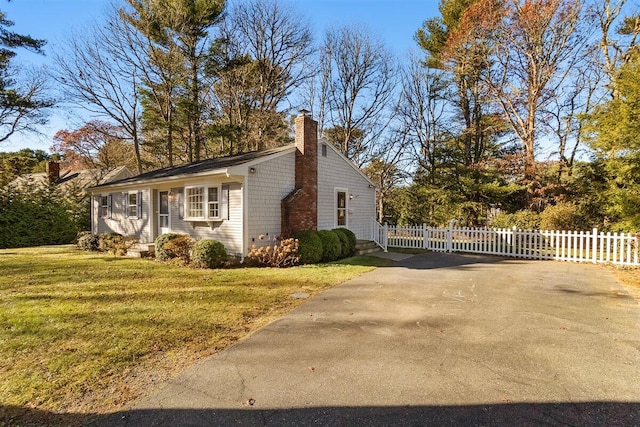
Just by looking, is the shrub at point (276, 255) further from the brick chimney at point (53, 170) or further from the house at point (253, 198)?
the brick chimney at point (53, 170)

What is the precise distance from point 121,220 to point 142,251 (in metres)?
4.03

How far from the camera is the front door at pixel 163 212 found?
1377 centimetres

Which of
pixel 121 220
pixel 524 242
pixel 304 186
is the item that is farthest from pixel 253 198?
pixel 524 242

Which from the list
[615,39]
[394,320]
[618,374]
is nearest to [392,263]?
[394,320]

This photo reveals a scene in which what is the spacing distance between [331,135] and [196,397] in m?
23.3

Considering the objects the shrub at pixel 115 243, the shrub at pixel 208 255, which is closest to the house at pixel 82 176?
the shrub at pixel 115 243

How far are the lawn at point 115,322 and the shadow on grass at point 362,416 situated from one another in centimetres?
14

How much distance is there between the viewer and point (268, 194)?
37.7 ft

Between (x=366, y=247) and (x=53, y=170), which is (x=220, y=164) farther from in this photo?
(x=53, y=170)

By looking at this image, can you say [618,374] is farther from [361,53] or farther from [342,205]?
[361,53]

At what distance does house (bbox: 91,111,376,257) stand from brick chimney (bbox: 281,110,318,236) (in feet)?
0.11

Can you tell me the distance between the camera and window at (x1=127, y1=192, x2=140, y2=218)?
14.7 metres

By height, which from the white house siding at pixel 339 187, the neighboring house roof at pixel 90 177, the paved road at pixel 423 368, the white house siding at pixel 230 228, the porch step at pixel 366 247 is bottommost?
the paved road at pixel 423 368

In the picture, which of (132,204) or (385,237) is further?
(132,204)
